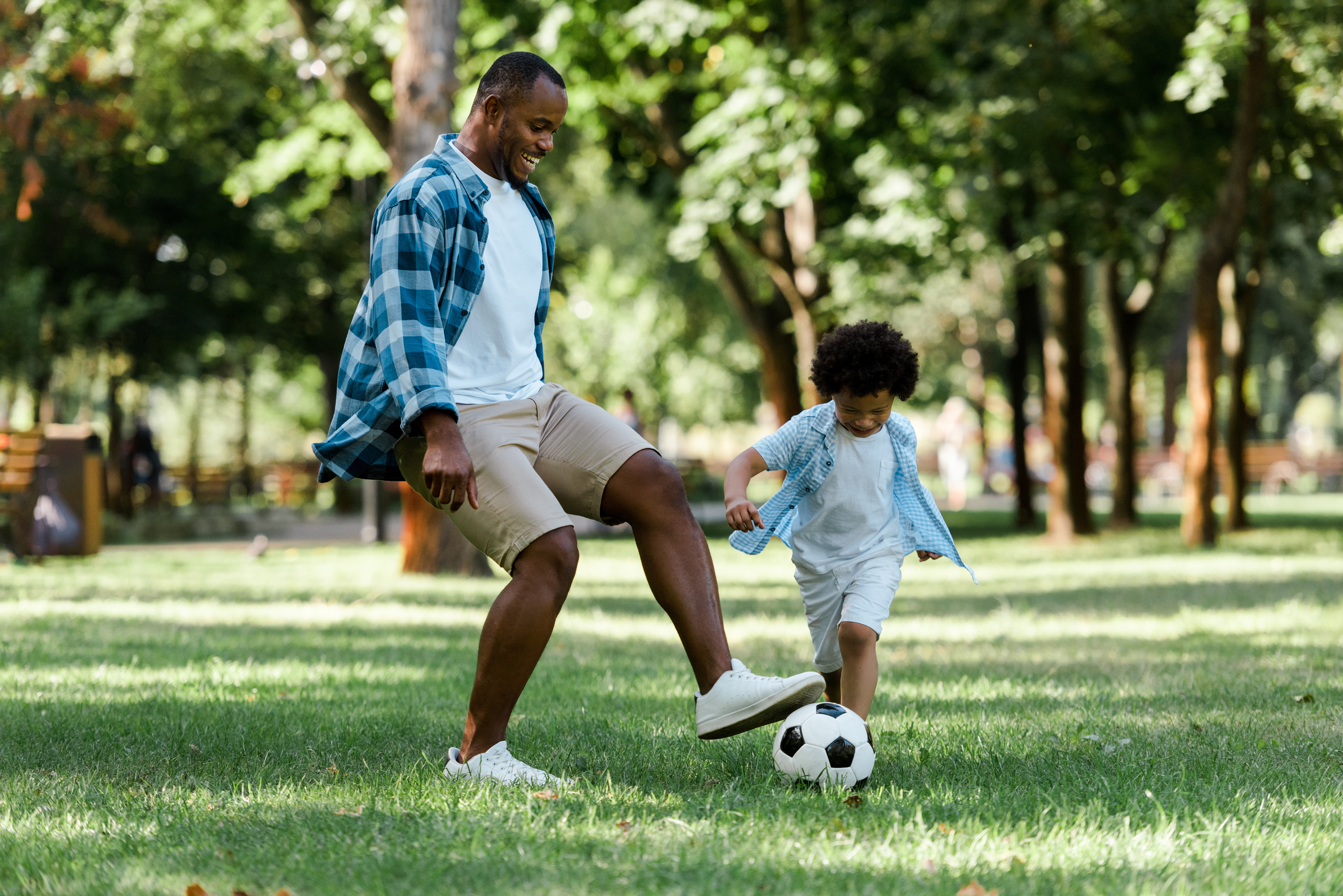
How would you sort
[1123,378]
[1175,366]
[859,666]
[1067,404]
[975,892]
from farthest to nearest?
[1175,366], [1123,378], [1067,404], [859,666], [975,892]

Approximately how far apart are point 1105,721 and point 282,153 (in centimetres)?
1582

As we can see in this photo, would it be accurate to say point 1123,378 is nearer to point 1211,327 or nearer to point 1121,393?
point 1121,393

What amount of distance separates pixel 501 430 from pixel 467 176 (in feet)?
2.56

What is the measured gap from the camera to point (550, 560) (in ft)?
13.2

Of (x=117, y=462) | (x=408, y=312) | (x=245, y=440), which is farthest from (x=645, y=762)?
(x=245, y=440)

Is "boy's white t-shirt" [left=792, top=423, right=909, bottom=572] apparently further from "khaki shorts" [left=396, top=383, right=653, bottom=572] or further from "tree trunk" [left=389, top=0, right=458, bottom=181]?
"tree trunk" [left=389, top=0, right=458, bottom=181]

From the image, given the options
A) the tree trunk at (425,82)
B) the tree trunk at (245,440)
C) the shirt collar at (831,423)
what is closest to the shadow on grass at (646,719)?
the shirt collar at (831,423)

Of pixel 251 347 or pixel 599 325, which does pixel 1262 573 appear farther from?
pixel 599 325

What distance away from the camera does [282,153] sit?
1853 centimetres

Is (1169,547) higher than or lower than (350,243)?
lower

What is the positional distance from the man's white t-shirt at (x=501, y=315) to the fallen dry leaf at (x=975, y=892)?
203cm

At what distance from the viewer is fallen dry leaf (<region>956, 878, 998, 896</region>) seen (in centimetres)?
288

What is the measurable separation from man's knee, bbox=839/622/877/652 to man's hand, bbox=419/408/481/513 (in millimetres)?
1415

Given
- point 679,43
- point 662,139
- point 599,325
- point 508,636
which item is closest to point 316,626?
point 508,636
